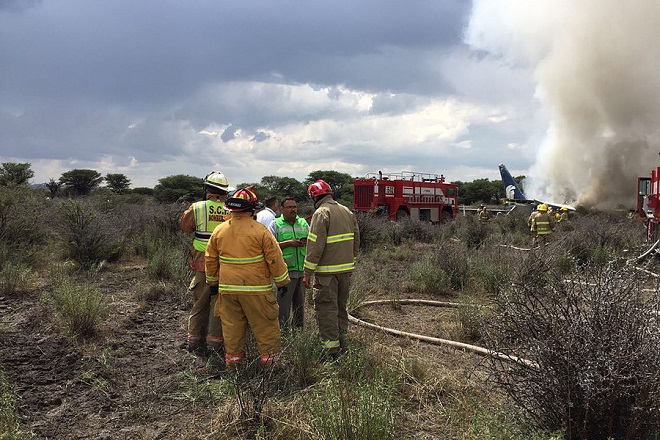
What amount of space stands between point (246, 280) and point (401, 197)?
20.5 meters

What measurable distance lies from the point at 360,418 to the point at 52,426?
7.04 ft

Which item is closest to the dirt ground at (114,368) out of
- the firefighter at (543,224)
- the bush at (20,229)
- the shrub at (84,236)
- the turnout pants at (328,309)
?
the turnout pants at (328,309)

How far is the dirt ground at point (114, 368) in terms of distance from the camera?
3.35 m

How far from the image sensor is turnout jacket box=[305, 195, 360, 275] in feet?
15.1

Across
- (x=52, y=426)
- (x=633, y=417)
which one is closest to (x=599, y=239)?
(x=633, y=417)

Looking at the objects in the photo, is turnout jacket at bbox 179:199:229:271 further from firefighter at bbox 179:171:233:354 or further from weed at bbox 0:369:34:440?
weed at bbox 0:369:34:440

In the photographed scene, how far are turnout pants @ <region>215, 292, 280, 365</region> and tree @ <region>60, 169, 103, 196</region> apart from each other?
50.4 meters

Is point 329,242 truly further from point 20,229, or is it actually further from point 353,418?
point 20,229

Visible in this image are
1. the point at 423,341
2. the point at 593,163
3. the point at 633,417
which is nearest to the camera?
the point at 633,417

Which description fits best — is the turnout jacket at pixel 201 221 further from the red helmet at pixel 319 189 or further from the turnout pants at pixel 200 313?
the red helmet at pixel 319 189

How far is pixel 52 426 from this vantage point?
3.33 metres

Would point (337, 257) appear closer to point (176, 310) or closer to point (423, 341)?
point (423, 341)

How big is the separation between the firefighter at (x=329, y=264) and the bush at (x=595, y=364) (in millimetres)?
1944

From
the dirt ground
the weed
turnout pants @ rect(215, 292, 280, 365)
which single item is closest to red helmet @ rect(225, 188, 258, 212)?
turnout pants @ rect(215, 292, 280, 365)
